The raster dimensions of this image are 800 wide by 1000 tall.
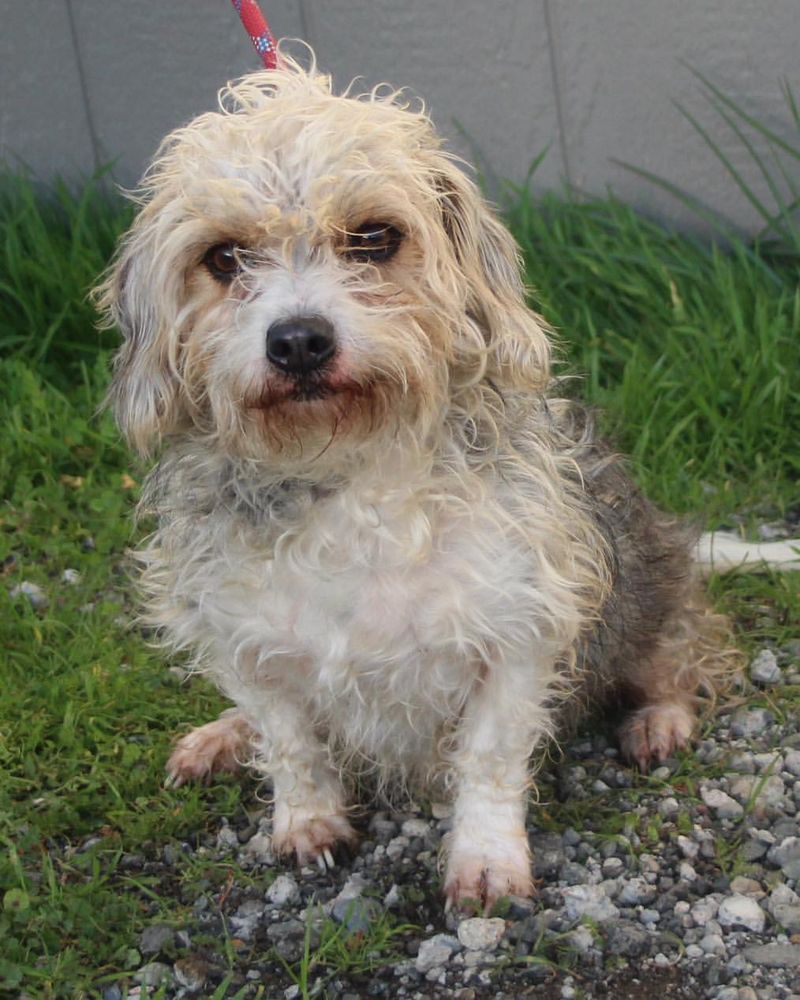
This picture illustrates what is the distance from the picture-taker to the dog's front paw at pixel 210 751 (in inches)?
129

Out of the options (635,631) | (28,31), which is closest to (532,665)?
(635,631)

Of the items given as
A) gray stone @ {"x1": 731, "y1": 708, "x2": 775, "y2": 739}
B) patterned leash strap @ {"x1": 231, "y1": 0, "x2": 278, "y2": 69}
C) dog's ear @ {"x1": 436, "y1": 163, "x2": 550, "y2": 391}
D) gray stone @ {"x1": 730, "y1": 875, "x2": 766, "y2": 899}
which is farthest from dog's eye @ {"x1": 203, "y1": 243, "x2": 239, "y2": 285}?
gray stone @ {"x1": 731, "y1": 708, "x2": 775, "y2": 739}

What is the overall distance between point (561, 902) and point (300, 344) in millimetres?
1187

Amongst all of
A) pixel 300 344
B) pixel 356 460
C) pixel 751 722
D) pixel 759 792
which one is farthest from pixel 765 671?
pixel 300 344

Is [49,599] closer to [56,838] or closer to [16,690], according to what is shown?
[16,690]

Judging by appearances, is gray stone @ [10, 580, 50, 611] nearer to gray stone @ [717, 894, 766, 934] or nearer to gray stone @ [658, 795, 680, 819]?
gray stone @ [658, 795, 680, 819]

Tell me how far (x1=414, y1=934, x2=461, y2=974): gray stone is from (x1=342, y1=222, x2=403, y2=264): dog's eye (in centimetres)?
121

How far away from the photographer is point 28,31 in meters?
5.34

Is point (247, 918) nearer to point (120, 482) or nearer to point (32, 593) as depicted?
point (32, 593)

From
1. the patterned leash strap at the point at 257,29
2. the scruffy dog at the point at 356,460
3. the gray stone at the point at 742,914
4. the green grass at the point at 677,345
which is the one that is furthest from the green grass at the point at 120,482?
the patterned leash strap at the point at 257,29

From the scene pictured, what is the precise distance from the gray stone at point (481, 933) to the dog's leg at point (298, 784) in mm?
398

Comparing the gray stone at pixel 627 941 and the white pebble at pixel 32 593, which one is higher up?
the gray stone at pixel 627 941

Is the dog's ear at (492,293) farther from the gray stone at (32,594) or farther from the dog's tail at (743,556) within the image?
the gray stone at (32,594)

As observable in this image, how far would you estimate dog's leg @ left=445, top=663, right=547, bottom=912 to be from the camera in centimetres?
279
